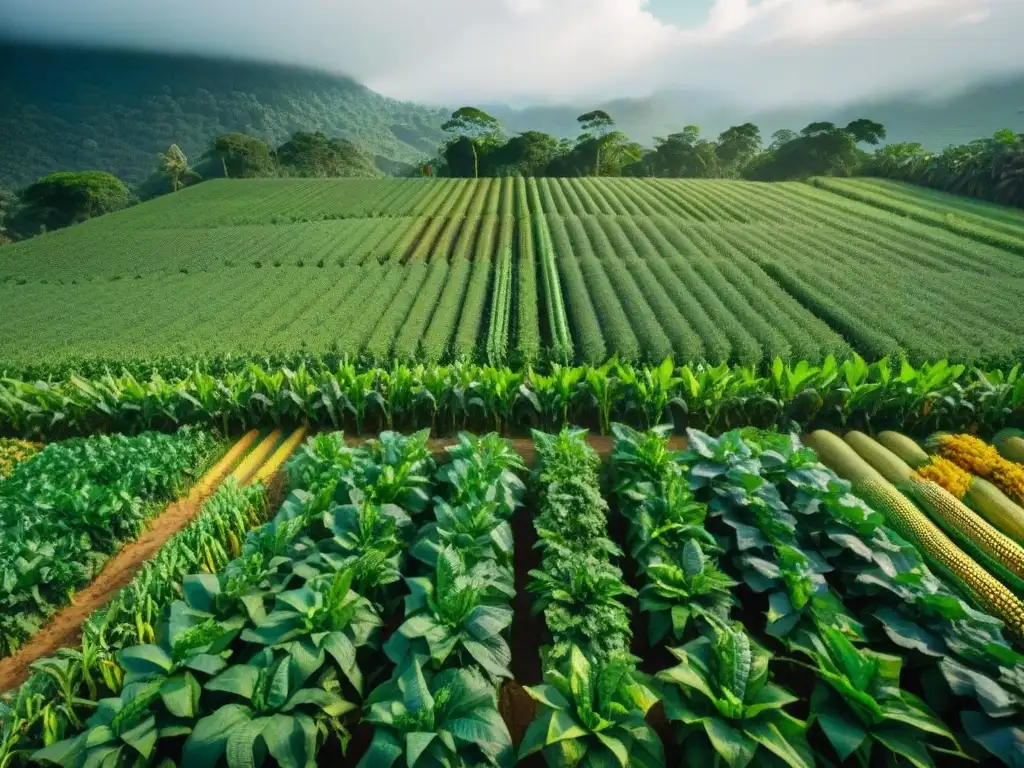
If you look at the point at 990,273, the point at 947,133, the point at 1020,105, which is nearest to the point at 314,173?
the point at 990,273

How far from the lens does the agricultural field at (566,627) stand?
359 centimetres

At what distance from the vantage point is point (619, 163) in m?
59.2

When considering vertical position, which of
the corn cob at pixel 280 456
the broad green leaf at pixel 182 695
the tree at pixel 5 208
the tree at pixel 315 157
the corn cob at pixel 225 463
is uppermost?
the tree at pixel 315 157

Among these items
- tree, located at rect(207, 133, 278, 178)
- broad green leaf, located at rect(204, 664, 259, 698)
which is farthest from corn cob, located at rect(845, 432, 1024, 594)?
tree, located at rect(207, 133, 278, 178)

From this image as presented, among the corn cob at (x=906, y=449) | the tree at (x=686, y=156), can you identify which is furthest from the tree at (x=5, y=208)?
the corn cob at (x=906, y=449)

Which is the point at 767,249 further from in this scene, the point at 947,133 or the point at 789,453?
the point at 947,133

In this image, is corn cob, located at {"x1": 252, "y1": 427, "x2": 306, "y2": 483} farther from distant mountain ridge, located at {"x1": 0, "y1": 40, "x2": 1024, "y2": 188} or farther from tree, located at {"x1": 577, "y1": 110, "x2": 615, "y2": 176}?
distant mountain ridge, located at {"x1": 0, "y1": 40, "x2": 1024, "y2": 188}

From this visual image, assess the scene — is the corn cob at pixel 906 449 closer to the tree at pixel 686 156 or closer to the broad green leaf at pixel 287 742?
the broad green leaf at pixel 287 742

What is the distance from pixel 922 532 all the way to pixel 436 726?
5280 mm

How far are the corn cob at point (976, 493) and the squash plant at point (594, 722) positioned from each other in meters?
5.05

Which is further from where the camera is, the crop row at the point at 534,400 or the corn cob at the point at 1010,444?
the crop row at the point at 534,400

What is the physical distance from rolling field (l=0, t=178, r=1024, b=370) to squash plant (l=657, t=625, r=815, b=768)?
9860mm

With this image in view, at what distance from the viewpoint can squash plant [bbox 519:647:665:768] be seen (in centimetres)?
349

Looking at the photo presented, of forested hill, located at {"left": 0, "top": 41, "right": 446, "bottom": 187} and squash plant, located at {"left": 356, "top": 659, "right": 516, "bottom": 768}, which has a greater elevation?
forested hill, located at {"left": 0, "top": 41, "right": 446, "bottom": 187}
